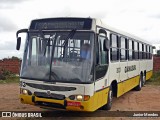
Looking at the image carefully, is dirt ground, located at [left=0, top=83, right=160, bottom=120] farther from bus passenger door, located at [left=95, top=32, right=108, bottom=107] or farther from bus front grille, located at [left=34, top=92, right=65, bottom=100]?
bus front grille, located at [left=34, top=92, right=65, bottom=100]

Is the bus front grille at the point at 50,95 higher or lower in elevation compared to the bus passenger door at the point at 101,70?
lower

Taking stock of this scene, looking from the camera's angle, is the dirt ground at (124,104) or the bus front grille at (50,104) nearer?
the bus front grille at (50,104)

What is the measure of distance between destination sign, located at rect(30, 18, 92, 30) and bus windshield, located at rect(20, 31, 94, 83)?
18 centimetres

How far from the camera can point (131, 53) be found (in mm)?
14469

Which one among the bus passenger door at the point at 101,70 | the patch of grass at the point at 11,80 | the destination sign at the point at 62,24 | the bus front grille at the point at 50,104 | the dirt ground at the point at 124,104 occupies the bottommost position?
the dirt ground at the point at 124,104

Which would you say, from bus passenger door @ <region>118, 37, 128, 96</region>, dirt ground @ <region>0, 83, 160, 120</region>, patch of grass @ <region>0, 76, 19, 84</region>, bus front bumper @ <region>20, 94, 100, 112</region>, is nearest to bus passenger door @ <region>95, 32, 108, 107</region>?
bus front bumper @ <region>20, 94, 100, 112</region>

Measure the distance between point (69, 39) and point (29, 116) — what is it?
2863mm

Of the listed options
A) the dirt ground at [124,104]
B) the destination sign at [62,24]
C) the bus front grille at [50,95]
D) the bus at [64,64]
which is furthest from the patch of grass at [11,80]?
the bus front grille at [50,95]

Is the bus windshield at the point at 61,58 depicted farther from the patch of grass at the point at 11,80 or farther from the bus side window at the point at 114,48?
the patch of grass at the point at 11,80

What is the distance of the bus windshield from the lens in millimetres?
8453

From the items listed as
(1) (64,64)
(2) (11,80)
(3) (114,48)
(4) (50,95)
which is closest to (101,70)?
(1) (64,64)

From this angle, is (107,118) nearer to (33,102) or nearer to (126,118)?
(126,118)

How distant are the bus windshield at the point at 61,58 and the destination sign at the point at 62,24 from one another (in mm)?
179

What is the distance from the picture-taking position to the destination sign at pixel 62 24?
881cm
